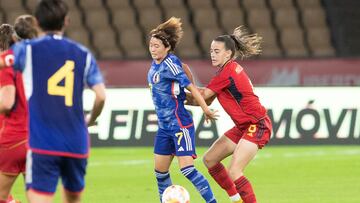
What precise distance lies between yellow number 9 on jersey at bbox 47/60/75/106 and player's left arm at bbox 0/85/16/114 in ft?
2.48

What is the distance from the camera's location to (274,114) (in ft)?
53.0

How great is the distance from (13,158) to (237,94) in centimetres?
234

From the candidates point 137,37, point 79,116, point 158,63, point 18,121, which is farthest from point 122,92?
point 79,116

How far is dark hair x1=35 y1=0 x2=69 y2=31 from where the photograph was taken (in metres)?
6.19

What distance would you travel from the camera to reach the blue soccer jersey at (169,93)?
9.09 m

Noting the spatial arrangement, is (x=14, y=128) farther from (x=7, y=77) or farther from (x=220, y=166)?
(x=220, y=166)

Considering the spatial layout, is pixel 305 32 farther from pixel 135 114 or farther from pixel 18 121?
pixel 18 121

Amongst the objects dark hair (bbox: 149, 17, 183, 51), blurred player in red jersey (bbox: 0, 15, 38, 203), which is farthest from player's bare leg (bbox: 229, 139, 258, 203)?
blurred player in red jersey (bbox: 0, 15, 38, 203)

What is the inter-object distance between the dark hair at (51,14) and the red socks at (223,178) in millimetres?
3350

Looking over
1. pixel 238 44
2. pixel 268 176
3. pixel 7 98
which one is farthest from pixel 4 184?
pixel 268 176

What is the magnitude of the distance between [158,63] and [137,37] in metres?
11.2

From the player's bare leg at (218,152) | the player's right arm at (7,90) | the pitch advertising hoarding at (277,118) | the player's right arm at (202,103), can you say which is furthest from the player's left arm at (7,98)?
the pitch advertising hoarding at (277,118)

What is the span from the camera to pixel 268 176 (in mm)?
12945

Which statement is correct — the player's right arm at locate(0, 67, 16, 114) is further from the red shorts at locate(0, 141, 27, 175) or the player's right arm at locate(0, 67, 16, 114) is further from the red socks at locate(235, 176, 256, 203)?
the red socks at locate(235, 176, 256, 203)
